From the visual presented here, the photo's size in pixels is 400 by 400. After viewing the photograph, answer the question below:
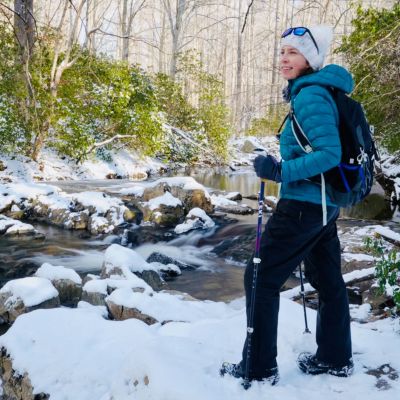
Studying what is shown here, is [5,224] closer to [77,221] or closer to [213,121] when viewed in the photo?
[77,221]

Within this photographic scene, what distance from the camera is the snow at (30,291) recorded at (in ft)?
15.6

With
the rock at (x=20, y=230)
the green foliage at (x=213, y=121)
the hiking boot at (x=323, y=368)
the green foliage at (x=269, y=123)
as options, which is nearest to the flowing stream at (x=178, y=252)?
the rock at (x=20, y=230)

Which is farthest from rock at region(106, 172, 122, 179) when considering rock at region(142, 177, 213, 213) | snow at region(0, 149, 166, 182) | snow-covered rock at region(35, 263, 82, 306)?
snow-covered rock at region(35, 263, 82, 306)

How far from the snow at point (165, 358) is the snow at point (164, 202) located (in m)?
7.29

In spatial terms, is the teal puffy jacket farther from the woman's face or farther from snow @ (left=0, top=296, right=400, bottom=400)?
snow @ (left=0, top=296, right=400, bottom=400)

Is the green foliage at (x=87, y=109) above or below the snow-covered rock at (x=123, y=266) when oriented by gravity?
above

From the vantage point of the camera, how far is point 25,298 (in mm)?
4730

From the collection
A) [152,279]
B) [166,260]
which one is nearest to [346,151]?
[152,279]

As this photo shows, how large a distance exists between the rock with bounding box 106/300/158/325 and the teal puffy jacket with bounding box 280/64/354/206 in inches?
91.8

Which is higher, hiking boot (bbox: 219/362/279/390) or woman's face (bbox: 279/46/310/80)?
woman's face (bbox: 279/46/310/80)

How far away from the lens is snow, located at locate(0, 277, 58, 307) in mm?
4742

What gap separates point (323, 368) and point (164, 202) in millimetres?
8572

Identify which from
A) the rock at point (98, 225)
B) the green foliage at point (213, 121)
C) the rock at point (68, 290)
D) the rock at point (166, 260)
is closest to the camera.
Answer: the rock at point (68, 290)

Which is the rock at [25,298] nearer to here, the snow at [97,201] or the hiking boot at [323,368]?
the hiking boot at [323,368]
